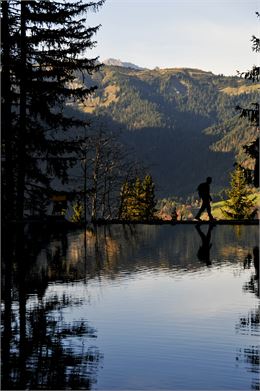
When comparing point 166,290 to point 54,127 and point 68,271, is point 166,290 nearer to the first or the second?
point 68,271

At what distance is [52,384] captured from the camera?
25.0ft

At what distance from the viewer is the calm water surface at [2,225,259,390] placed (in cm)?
802

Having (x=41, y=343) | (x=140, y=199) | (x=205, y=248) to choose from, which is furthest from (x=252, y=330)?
(x=140, y=199)

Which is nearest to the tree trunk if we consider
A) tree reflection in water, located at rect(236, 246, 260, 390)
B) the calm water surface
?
the calm water surface

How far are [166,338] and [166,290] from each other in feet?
13.7

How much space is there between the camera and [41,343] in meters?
9.28

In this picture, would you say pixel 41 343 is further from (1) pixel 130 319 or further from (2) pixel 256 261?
(2) pixel 256 261

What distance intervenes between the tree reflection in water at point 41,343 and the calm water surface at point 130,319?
13 mm

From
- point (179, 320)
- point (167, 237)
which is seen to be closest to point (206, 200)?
point (167, 237)

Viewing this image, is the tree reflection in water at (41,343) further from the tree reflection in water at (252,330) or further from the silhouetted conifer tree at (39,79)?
the silhouetted conifer tree at (39,79)

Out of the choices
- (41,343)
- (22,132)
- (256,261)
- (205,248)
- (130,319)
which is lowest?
(205,248)

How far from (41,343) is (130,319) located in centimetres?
202

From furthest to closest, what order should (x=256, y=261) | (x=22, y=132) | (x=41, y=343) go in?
(x=22, y=132)
(x=256, y=261)
(x=41, y=343)

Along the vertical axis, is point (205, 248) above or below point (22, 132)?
below
